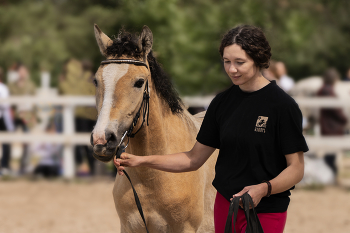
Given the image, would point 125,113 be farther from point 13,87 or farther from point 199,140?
point 13,87

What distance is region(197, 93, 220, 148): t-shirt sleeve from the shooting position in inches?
98.0

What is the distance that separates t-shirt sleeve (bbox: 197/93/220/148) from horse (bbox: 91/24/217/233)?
457 millimetres

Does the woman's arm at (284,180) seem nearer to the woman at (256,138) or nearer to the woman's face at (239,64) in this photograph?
the woman at (256,138)

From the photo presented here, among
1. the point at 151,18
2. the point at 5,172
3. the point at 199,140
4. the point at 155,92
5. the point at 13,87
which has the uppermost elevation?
the point at 151,18

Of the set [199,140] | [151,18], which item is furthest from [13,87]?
[199,140]

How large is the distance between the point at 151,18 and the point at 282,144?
10742mm

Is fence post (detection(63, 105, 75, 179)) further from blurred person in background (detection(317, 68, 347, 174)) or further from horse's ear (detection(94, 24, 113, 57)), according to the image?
horse's ear (detection(94, 24, 113, 57))

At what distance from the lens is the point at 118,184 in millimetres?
3209

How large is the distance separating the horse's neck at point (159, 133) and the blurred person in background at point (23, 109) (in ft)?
23.6

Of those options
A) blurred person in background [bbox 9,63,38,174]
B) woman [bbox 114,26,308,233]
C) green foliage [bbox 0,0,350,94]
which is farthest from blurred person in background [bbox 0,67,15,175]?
woman [bbox 114,26,308,233]

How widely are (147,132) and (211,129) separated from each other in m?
0.64

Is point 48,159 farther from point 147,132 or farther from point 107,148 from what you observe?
point 107,148

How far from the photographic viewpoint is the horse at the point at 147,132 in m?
2.60

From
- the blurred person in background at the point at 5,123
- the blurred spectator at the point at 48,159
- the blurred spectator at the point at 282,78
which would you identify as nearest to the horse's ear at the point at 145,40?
the blurred spectator at the point at 282,78
